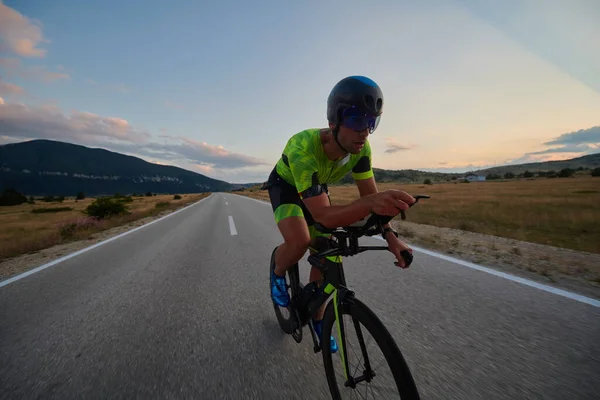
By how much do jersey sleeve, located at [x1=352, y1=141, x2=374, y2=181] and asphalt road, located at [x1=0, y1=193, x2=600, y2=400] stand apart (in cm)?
139

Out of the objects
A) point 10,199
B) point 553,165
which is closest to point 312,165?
point 10,199

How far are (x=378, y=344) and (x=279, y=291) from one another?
1.32 m

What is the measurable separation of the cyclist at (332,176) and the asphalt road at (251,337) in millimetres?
569

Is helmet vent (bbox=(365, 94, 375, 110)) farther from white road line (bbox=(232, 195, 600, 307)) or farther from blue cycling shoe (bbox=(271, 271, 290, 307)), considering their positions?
white road line (bbox=(232, 195, 600, 307))

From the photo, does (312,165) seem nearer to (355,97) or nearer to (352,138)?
(352,138)

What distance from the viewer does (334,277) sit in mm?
1797

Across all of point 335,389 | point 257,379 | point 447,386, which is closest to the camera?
point 335,389

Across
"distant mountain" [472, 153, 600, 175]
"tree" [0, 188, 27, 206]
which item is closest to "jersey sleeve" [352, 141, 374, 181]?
"tree" [0, 188, 27, 206]

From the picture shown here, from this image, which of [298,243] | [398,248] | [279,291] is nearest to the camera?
[398,248]

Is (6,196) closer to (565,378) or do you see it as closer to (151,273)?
(151,273)

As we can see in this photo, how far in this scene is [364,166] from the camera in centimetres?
228

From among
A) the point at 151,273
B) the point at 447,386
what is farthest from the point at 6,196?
the point at 447,386

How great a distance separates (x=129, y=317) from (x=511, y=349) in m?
3.52

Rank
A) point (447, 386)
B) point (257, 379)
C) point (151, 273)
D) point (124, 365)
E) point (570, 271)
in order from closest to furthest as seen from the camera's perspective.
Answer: point (447, 386), point (257, 379), point (124, 365), point (570, 271), point (151, 273)
